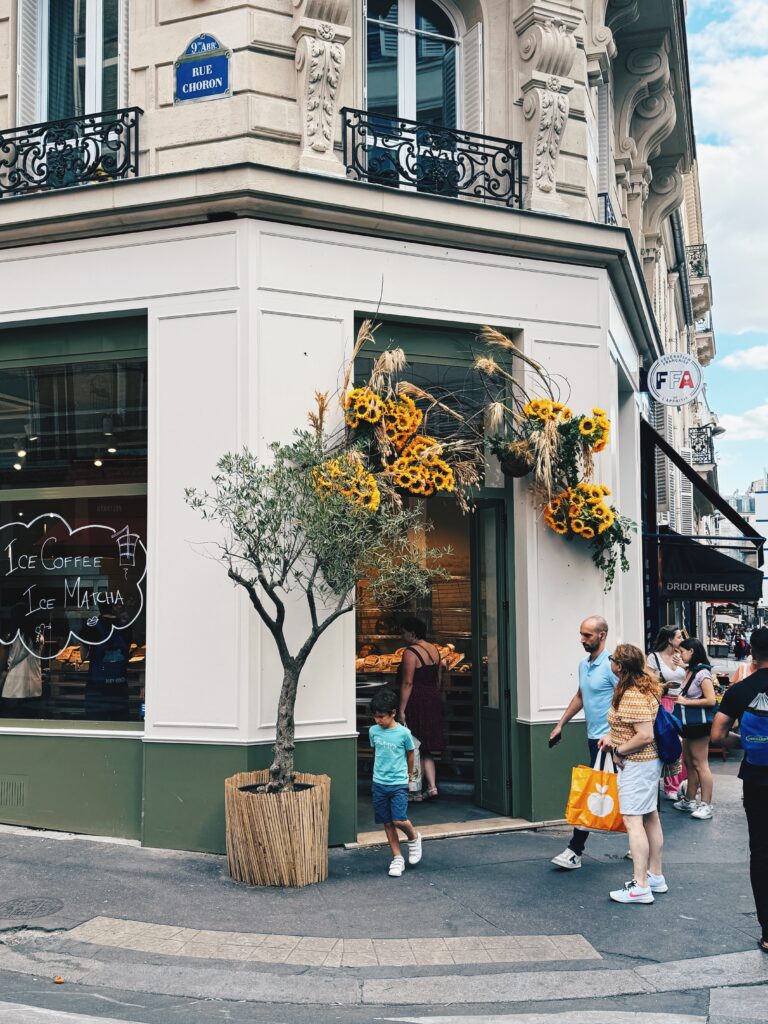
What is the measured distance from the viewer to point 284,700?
7539 millimetres

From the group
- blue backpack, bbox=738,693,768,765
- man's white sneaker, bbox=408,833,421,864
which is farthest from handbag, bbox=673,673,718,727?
blue backpack, bbox=738,693,768,765

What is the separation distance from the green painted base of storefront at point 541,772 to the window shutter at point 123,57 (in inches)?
269

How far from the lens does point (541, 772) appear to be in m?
9.27

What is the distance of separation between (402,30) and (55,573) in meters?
6.21

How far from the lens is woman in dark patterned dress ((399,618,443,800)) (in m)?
10.5

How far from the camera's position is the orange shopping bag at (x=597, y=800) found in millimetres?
7250


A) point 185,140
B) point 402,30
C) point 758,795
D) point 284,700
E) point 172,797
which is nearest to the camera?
point 758,795

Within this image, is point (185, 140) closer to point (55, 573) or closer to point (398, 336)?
point (398, 336)

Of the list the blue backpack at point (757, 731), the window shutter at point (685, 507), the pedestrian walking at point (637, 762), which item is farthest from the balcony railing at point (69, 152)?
the window shutter at point (685, 507)

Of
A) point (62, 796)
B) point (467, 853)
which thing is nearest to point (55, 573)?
point (62, 796)

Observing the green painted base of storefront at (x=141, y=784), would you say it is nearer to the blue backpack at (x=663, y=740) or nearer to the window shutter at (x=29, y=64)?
the blue backpack at (x=663, y=740)

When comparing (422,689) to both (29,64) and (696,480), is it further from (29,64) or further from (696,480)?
(29,64)

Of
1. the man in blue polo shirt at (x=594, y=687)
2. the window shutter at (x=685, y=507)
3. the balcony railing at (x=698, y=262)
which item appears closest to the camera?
the man in blue polo shirt at (x=594, y=687)

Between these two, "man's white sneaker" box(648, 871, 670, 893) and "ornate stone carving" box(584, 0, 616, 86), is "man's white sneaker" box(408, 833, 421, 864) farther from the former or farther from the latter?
"ornate stone carving" box(584, 0, 616, 86)
